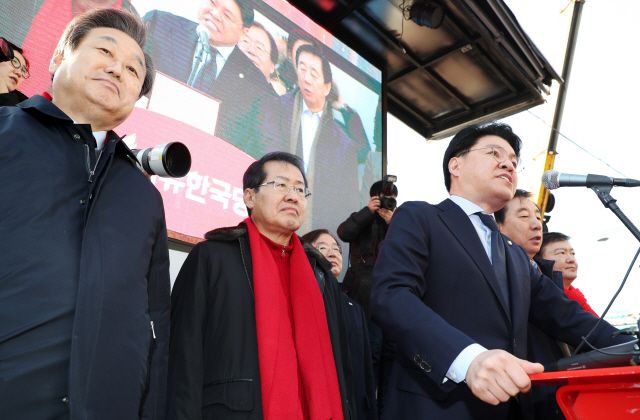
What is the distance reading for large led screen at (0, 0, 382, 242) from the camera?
261 cm

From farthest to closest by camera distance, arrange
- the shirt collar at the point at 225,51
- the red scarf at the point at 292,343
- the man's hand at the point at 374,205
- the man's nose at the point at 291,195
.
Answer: the shirt collar at the point at 225,51 < the man's hand at the point at 374,205 < the man's nose at the point at 291,195 < the red scarf at the point at 292,343

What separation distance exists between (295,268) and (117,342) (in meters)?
0.96

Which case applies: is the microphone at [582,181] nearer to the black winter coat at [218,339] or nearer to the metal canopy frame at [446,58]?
the black winter coat at [218,339]

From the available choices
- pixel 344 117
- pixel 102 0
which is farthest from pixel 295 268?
pixel 344 117

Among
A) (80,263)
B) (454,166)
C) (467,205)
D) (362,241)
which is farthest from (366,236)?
(80,263)

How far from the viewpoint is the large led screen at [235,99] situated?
261 centimetres

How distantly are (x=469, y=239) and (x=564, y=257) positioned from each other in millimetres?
1841

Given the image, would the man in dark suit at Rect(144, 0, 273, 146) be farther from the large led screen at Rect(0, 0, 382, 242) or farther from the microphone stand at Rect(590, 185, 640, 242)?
the microphone stand at Rect(590, 185, 640, 242)

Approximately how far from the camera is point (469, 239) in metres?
1.45

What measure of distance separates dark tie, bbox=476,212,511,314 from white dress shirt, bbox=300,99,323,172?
2.12 m

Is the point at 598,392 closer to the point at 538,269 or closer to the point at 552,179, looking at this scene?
the point at 552,179

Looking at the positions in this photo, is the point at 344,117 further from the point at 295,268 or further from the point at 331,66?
the point at 295,268

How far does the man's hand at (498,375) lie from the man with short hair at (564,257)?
7.29ft

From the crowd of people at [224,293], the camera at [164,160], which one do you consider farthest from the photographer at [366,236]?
the camera at [164,160]
